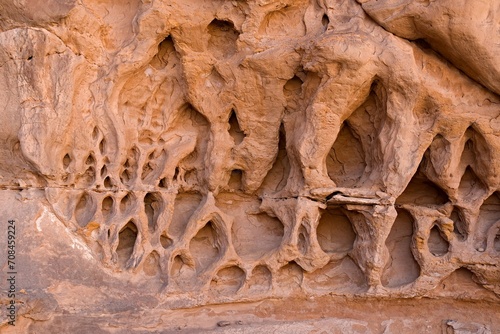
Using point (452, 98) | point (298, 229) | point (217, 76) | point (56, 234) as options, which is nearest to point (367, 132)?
point (452, 98)

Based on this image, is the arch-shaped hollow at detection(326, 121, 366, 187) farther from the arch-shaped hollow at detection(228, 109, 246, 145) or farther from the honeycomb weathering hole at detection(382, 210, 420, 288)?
the arch-shaped hollow at detection(228, 109, 246, 145)

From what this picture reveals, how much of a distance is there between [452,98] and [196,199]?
Answer: 2.32 m

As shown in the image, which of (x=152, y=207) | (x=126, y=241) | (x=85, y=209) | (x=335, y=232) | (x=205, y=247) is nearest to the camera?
(x=85, y=209)

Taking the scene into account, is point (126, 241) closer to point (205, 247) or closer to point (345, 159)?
point (205, 247)

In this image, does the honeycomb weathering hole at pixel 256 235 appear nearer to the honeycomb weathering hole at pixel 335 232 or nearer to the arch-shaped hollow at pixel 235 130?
the honeycomb weathering hole at pixel 335 232

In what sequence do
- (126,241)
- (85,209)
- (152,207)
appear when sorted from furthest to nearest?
(152,207), (126,241), (85,209)

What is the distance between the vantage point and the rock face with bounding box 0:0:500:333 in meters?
4.07

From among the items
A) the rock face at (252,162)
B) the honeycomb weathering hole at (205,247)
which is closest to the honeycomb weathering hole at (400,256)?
the rock face at (252,162)

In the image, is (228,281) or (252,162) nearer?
(228,281)

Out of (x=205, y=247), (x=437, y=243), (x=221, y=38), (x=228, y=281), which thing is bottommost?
(x=228, y=281)

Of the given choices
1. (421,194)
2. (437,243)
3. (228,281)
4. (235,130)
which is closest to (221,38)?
(235,130)

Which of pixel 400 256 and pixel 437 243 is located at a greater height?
pixel 437 243

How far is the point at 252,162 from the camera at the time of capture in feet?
15.2

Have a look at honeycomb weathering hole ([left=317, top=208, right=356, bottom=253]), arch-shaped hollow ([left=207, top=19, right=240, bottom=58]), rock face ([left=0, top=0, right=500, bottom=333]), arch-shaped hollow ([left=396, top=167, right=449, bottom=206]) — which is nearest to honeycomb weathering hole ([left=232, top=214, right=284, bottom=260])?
rock face ([left=0, top=0, right=500, bottom=333])
